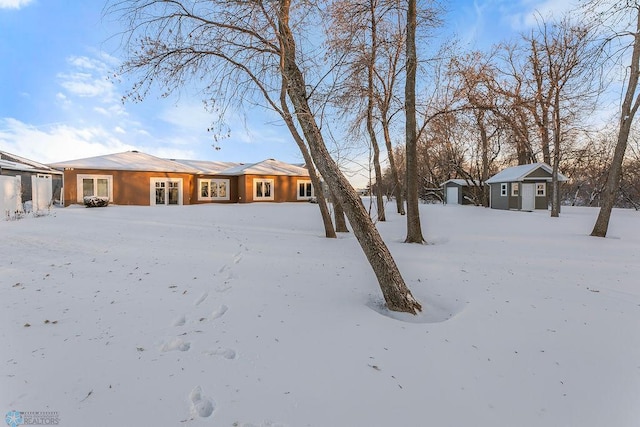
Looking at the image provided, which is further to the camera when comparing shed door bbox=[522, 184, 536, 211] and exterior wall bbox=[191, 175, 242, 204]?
exterior wall bbox=[191, 175, 242, 204]

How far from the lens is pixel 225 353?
7.72ft

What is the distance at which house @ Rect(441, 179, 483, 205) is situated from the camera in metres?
25.8

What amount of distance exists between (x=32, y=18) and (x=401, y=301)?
8245mm

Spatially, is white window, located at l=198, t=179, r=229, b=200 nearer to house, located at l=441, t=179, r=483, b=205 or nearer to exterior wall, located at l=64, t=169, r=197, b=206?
exterior wall, located at l=64, t=169, r=197, b=206

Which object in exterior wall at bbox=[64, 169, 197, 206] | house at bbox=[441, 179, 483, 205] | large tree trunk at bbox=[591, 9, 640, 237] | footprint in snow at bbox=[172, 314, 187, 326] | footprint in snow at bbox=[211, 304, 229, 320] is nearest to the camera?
footprint in snow at bbox=[172, 314, 187, 326]

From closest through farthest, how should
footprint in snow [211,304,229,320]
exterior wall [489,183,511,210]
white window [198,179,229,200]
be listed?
1. footprint in snow [211,304,229,320]
2. exterior wall [489,183,511,210]
3. white window [198,179,229,200]

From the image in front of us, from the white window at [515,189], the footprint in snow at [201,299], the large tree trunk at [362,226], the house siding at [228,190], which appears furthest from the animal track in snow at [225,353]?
the white window at [515,189]

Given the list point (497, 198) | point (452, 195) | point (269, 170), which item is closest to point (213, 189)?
point (269, 170)

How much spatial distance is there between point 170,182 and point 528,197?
23899mm

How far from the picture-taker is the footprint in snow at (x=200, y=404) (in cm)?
175

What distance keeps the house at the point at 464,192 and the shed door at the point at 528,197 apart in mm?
5469

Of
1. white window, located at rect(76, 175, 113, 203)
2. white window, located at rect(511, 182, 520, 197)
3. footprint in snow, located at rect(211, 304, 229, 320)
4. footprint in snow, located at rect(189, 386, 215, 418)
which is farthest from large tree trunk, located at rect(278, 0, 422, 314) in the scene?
white window, located at rect(511, 182, 520, 197)

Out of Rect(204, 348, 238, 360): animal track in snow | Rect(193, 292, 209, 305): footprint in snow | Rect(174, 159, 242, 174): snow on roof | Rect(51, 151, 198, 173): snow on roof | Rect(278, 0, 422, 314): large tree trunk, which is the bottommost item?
Rect(204, 348, 238, 360): animal track in snow

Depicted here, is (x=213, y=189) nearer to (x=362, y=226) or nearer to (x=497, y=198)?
(x=362, y=226)
